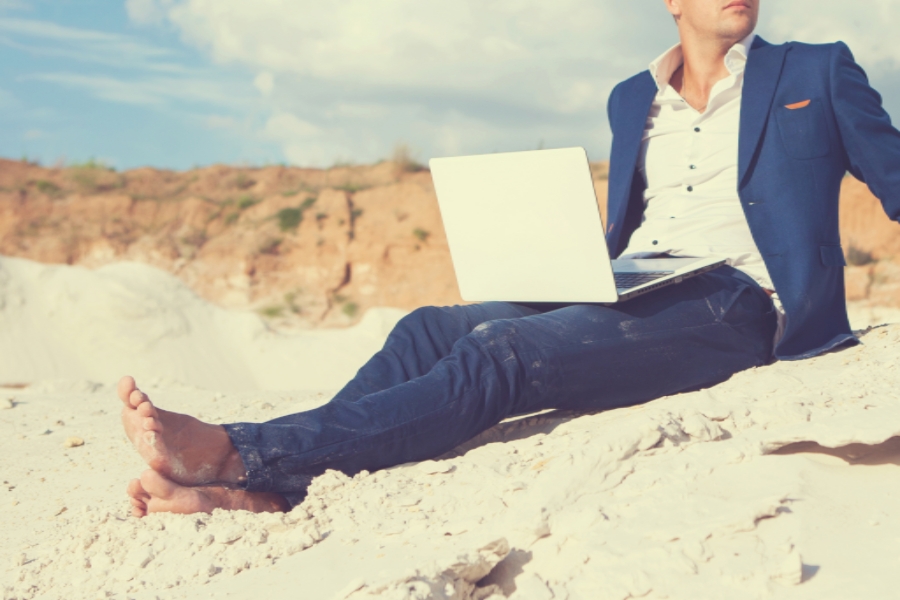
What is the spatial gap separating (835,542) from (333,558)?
100 centimetres

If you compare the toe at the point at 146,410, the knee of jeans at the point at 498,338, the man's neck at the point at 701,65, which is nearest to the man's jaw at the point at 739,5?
the man's neck at the point at 701,65

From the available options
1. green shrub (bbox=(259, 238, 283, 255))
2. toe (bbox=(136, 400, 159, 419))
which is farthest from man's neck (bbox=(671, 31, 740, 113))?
green shrub (bbox=(259, 238, 283, 255))

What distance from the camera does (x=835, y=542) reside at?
5.09 ft

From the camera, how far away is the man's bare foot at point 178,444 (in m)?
1.88

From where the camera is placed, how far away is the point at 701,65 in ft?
9.52

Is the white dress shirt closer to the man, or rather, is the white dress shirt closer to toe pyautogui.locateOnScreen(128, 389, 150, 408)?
the man

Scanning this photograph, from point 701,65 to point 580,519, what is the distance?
6.24ft

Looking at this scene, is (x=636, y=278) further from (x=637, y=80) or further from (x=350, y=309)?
(x=350, y=309)

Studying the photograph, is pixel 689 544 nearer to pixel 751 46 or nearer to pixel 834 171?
pixel 834 171

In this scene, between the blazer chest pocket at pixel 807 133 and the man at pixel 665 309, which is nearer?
the man at pixel 665 309

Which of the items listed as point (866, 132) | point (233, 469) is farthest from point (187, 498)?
point (866, 132)

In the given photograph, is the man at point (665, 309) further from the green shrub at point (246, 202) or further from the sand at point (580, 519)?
the green shrub at point (246, 202)

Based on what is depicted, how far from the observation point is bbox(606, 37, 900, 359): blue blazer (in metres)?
2.52

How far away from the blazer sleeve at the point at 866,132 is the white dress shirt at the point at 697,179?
0.30 meters
